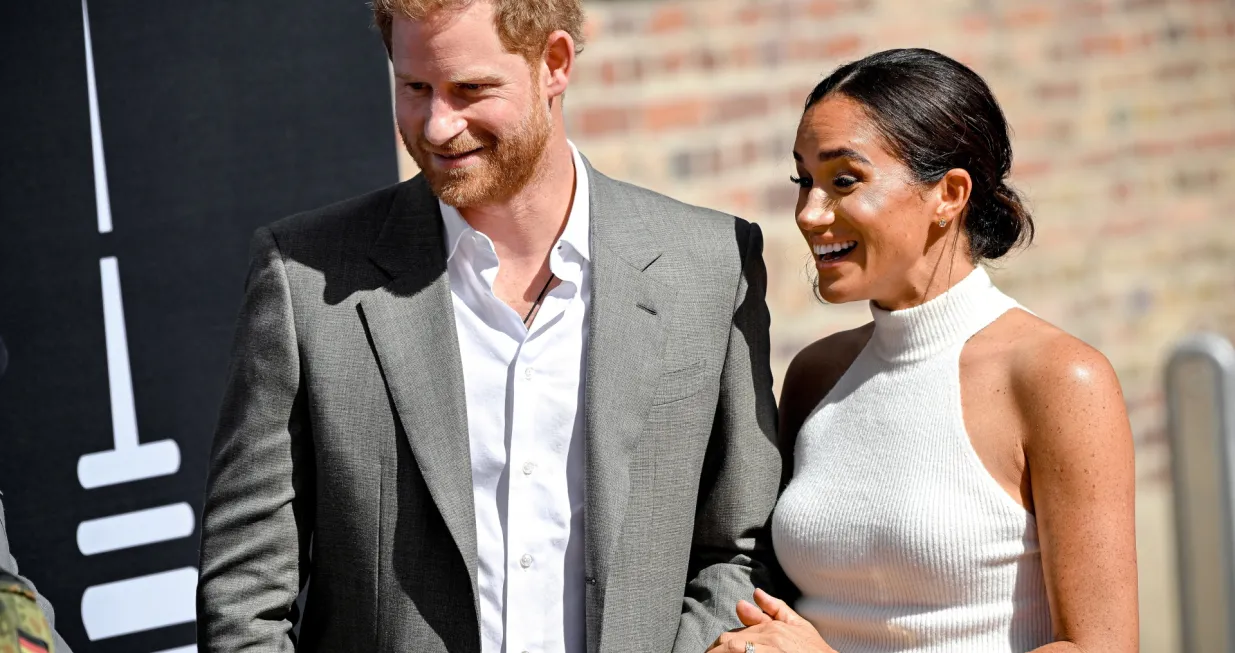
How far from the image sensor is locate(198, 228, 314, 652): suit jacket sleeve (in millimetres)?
2123

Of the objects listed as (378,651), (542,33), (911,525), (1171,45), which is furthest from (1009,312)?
(1171,45)

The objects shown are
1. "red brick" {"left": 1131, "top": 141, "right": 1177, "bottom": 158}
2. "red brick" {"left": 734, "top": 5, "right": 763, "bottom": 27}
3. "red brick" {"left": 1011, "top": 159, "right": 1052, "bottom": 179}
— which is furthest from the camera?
"red brick" {"left": 1131, "top": 141, "right": 1177, "bottom": 158}

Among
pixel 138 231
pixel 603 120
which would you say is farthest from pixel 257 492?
pixel 603 120

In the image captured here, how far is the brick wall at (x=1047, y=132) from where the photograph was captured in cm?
370

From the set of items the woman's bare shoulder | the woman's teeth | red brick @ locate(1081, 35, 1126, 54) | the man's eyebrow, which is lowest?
the woman's bare shoulder

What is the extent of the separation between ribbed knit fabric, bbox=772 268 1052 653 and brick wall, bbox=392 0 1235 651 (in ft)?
4.67

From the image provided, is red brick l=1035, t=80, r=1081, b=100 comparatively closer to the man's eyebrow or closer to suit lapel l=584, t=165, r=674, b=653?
suit lapel l=584, t=165, r=674, b=653

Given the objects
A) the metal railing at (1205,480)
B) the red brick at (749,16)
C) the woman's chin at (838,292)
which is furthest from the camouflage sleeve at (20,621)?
the red brick at (749,16)

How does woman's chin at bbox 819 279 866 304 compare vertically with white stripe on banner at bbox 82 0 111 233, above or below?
below

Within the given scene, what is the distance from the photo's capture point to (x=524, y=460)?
7.22ft

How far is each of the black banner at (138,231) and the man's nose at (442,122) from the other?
104 centimetres

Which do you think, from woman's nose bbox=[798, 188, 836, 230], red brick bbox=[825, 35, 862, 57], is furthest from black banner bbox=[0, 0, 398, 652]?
red brick bbox=[825, 35, 862, 57]

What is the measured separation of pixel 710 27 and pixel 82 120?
1702 millimetres

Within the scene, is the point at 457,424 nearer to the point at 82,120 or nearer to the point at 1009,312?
the point at 1009,312
